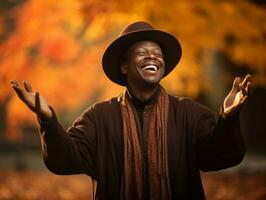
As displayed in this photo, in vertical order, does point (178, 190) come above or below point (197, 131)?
below

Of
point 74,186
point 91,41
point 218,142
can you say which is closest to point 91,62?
point 91,41

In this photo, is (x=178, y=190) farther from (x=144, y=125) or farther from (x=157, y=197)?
(x=144, y=125)

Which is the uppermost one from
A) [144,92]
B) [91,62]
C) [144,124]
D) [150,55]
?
[91,62]

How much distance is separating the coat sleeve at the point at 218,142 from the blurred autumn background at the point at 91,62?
2.55m

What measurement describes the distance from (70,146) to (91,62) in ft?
9.04

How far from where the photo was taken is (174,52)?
6.07 ft

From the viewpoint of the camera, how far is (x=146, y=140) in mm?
1726

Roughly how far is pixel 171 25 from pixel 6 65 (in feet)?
4.55

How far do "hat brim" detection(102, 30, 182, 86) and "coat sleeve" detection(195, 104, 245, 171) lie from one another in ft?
0.75

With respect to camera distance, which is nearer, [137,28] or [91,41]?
[137,28]

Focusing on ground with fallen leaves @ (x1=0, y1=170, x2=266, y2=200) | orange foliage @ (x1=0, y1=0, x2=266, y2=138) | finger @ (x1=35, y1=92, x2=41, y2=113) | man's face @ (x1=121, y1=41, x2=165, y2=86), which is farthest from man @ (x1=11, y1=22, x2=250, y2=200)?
ground with fallen leaves @ (x1=0, y1=170, x2=266, y2=200)

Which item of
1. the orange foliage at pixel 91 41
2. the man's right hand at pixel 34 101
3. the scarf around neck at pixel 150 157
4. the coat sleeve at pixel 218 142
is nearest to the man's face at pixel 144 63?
the scarf around neck at pixel 150 157

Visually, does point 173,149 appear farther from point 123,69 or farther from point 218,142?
point 123,69

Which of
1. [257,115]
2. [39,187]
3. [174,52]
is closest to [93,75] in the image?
[39,187]
